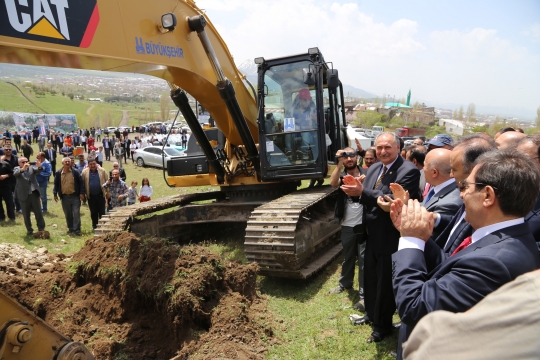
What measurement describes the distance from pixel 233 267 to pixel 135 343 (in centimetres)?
132

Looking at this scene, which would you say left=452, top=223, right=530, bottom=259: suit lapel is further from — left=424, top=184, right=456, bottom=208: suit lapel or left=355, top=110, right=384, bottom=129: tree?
left=355, top=110, right=384, bottom=129: tree

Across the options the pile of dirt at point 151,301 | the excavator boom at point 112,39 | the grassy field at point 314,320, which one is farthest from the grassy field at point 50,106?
the grassy field at point 314,320

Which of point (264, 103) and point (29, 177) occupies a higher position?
point (264, 103)

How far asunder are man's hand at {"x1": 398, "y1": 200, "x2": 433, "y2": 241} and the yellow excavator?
9.61 feet

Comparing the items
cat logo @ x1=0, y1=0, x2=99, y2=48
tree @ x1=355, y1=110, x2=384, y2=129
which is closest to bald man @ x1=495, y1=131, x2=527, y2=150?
cat logo @ x1=0, y1=0, x2=99, y2=48

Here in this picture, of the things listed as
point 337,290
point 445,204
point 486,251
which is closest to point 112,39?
point 445,204

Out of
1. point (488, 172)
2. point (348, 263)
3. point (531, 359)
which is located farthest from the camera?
point (348, 263)

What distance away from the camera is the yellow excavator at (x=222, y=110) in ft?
11.2

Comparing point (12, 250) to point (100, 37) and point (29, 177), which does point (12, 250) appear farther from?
point (100, 37)

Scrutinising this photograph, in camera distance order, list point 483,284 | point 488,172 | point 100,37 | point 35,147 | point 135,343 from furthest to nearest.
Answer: point 35,147 → point 135,343 → point 100,37 → point 488,172 → point 483,284

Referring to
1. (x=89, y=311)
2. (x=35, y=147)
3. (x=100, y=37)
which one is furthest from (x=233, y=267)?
(x=35, y=147)

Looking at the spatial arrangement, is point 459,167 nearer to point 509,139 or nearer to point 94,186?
point 509,139

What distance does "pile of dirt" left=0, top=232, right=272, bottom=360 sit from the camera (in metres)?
4.09

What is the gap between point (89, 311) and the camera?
478cm
